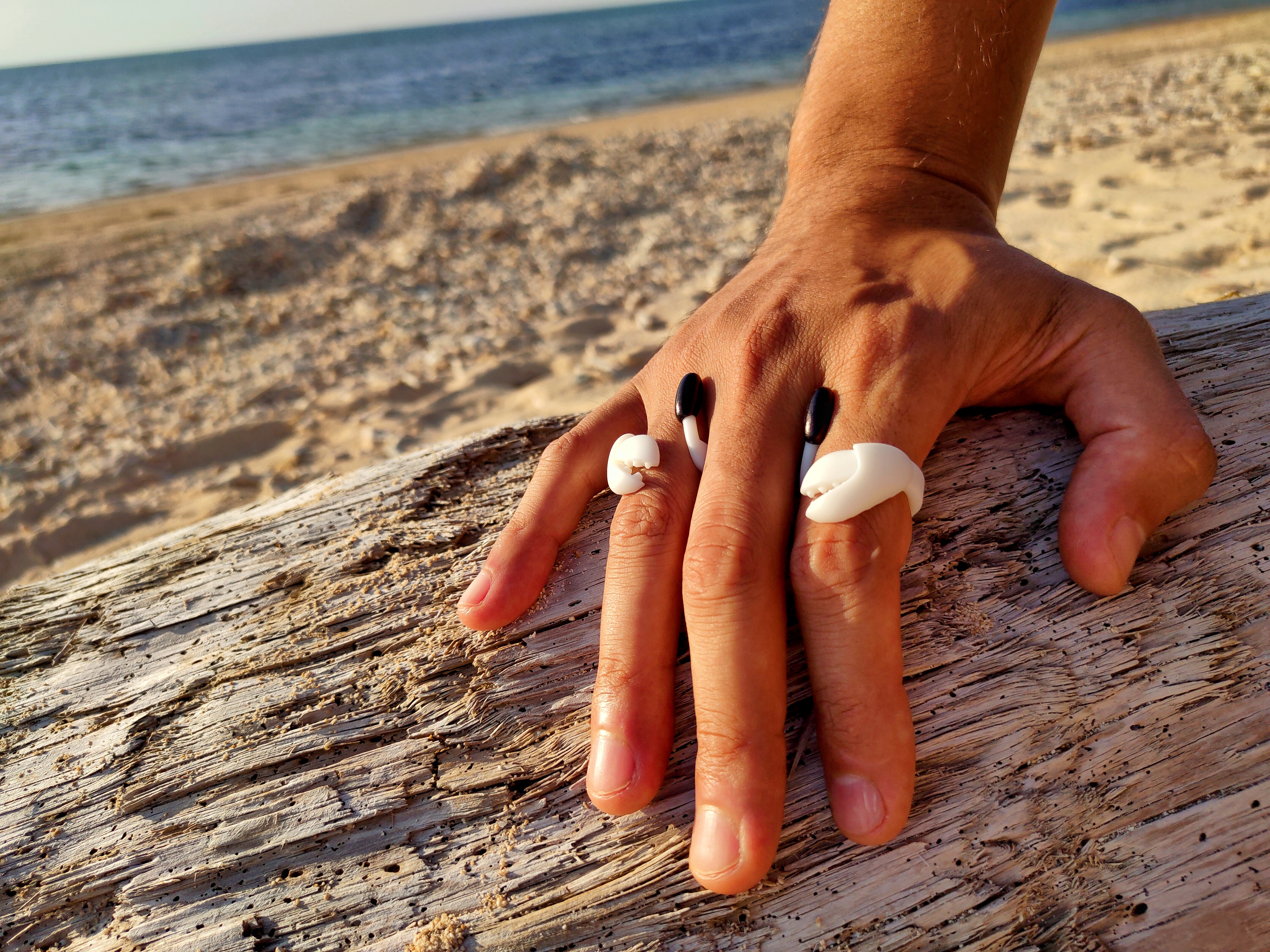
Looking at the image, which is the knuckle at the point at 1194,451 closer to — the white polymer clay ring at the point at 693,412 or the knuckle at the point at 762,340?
the knuckle at the point at 762,340

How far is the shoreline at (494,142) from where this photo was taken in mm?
9969

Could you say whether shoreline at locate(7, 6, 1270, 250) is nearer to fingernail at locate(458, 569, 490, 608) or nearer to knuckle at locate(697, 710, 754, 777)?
fingernail at locate(458, 569, 490, 608)

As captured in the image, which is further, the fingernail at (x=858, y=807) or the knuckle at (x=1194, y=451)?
the knuckle at (x=1194, y=451)

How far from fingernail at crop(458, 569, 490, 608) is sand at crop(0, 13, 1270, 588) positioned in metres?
2.11

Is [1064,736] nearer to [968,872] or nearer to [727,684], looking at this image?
[968,872]

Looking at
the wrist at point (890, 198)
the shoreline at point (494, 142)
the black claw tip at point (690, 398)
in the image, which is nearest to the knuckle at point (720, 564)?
the black claw tip at point (690, 398)

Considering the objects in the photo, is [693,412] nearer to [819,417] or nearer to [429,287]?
[819,417]

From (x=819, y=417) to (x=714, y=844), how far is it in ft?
2.28

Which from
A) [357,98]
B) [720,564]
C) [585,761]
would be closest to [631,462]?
[720,564]

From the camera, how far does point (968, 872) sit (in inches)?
45.4

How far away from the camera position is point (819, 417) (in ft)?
4.34

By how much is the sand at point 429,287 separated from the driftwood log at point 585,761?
1.88m

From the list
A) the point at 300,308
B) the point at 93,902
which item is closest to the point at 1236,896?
the point at 93,902

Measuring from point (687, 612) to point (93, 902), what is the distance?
1.07 meters
